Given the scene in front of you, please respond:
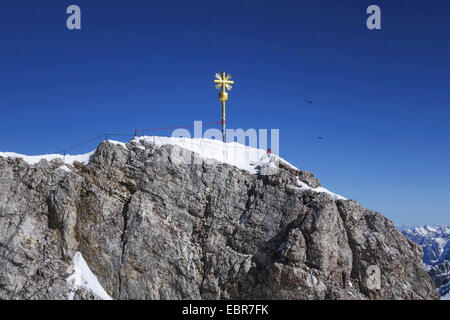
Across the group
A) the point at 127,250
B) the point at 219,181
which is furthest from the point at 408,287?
the point at 127,250

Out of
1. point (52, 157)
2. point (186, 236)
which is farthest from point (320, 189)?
point (52, 157)

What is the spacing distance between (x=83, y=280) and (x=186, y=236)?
12.0m

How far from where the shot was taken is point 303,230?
3731 cm

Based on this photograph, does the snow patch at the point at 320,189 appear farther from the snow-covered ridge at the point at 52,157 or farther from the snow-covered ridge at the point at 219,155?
the snow-covered ridge at the point at 52,157

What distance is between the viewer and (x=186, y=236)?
39.5 m

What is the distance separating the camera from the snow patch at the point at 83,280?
117 ft

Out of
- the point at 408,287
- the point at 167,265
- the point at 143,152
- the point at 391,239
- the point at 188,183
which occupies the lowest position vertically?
the point at 408,287

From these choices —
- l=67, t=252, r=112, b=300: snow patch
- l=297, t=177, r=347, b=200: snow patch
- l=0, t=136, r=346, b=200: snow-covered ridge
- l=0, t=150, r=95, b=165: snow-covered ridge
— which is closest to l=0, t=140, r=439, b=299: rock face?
l=67, t=252, r=112, b=300: snow patch

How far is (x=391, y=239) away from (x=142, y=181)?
30.5m

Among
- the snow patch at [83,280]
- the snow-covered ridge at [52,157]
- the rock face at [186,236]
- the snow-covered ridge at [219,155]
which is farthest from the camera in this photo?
the snow-covered ridge at [219,155]

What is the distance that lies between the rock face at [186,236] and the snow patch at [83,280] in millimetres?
497

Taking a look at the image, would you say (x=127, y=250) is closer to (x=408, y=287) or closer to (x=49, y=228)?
(x=49, y=228)

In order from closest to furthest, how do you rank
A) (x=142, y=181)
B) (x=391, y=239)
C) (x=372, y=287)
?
(x=372, y=287), (x=391, y=239), (x=142, y=181)

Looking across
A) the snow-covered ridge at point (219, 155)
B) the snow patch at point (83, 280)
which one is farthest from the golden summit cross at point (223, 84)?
the snow patch at point (83, 280)
